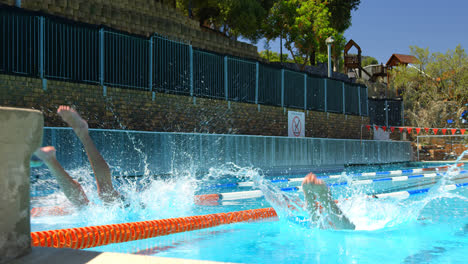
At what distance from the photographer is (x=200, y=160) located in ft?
37.0

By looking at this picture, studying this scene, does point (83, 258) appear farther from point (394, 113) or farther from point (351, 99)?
point (394, 113)

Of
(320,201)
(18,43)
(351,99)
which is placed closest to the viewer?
(320,201)

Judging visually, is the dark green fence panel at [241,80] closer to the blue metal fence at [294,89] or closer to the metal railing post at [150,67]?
the blue metal fence at [294,89]

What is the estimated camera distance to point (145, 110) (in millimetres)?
13844

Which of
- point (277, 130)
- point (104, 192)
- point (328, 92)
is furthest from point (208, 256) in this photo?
point (328, 92)

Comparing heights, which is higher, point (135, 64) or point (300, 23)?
point (300, 23)

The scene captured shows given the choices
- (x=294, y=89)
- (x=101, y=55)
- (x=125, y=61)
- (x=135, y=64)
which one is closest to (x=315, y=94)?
(x=294, y=89)

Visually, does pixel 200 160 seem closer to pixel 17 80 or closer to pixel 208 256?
pixel 17 80

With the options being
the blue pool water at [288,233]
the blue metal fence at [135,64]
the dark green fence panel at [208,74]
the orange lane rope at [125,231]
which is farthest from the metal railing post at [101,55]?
the orange lane rope at [125,231]

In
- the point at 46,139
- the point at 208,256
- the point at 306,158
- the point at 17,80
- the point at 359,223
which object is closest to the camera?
the point at 208,256

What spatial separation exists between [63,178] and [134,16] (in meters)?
12.3

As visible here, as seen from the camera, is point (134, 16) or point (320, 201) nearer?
point (320, 201)

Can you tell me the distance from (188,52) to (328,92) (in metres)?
9.85

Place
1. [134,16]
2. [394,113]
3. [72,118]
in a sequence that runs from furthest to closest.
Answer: [394,113] → [134,16] → [72,118]
